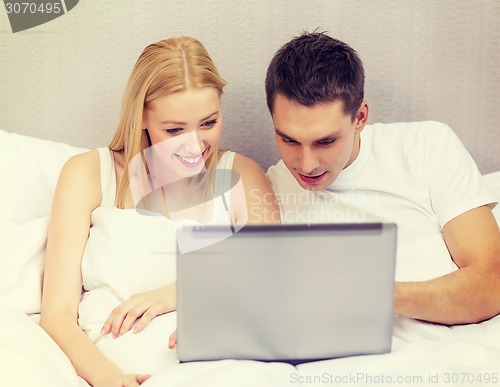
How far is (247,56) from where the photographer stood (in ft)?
6.09

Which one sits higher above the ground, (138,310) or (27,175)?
(27,175)

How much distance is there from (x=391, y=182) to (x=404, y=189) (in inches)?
1.5

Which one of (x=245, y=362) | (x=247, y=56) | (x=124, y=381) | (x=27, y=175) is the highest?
(x=247, y=56)

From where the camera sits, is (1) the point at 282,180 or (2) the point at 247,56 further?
(2) the point at 247,56

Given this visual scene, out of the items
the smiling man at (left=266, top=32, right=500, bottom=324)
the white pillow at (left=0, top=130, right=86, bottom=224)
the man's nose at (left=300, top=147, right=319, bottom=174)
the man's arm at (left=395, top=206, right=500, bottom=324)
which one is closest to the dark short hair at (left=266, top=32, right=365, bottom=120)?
the smiling man at (left=266, top=32, right=500, bottom=324)

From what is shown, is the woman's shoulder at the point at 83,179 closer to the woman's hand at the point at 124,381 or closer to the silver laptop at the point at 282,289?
the woman's hand at the point at 124,381

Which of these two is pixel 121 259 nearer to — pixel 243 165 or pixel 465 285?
pixel 243 165

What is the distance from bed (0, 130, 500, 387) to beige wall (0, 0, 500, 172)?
556 mm

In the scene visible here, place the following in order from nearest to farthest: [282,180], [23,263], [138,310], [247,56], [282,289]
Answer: [282,289], [138,310], [23,263], [282,180], [247,56]

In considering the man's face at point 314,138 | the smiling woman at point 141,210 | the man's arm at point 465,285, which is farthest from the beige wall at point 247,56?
the man's arm at point 465,285

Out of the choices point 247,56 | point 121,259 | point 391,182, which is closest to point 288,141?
point 391,182

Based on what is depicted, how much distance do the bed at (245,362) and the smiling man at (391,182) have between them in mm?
89

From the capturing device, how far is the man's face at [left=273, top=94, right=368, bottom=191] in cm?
134

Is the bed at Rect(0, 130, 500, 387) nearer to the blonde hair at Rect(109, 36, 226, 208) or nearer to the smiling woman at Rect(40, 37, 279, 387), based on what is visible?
the smiling woman at Rect(40, 37, 279, 387)
